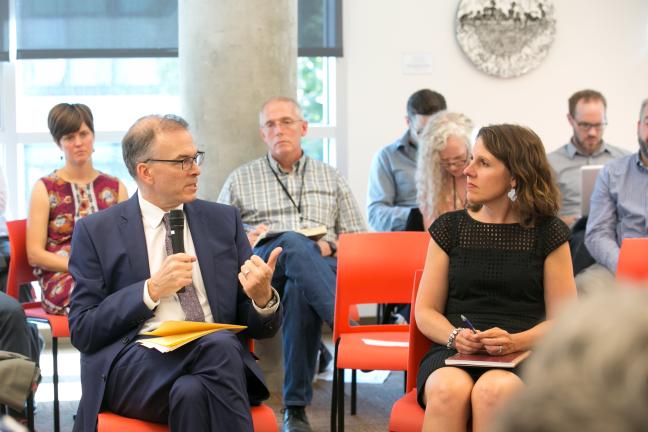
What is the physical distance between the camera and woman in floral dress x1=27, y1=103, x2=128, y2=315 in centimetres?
451

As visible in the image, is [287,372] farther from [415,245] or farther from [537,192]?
[537,192]

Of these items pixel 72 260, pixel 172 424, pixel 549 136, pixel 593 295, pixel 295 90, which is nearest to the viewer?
pixel 593 295

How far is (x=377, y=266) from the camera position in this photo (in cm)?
423

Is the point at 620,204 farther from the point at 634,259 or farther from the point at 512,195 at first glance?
the point at 512,195

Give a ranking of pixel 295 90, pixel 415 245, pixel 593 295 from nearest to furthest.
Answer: pixel 593 295 → pixel 415 245 → pixel 295 90

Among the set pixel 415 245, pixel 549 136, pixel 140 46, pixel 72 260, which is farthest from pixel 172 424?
pixel 549 136

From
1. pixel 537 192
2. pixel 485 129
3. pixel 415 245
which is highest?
pixel 485 129

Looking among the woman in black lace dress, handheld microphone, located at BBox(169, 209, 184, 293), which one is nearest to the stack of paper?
handheld microphone, located at BBox(169, 209, 184, 293)

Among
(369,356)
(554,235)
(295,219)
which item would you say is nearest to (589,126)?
(295,219)

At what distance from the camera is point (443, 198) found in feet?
16.0

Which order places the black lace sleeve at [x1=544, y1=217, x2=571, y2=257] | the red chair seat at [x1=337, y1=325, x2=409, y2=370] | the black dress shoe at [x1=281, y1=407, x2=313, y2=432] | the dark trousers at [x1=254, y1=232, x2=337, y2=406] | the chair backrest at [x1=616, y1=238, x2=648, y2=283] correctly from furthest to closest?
the dark trousers at [x1=254, y1=232, x2=337, y2=406] < the black dress shoe at [x1=281, y1=407, x2=313, y2=432] < the red chair seat at [x1=337, y1=325, x2=409, y2=370] < the chair backrest at [x1=616, y1=238, x2=648, y2=283] < the black lace sleeve at [x1=544, y1=217, x2=571, y2=257]

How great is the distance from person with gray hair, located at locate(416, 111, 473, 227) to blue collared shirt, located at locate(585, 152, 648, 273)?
689mm

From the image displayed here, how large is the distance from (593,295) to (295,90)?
454 cm

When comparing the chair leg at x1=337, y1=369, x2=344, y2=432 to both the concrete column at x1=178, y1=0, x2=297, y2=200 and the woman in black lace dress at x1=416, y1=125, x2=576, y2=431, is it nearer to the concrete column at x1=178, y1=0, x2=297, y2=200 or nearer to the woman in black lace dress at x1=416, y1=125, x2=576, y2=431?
the woman in black lace dress at x1=416, y1=125, x2=576, y2=431
